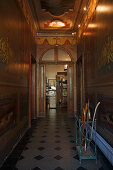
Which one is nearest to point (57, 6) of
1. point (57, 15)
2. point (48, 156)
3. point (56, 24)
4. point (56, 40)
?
point (57, 15)

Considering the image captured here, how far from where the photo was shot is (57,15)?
606 cm

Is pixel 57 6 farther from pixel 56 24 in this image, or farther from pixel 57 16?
pixel 56 24

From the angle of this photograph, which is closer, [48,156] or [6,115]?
[6,115]

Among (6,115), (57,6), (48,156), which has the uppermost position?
(57,6)

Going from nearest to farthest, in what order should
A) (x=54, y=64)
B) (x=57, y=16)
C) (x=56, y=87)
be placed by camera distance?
(x=57, y=16)
(x=54, y=64)
(x=56, y=87)

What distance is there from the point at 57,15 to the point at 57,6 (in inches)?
28.3

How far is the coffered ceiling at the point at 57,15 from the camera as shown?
5188 millimetres

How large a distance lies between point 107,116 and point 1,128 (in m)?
2.17

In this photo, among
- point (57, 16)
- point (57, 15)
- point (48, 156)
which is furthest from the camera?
point (57, 16)

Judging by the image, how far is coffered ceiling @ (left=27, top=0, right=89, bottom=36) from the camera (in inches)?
→ 204

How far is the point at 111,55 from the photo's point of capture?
282cm

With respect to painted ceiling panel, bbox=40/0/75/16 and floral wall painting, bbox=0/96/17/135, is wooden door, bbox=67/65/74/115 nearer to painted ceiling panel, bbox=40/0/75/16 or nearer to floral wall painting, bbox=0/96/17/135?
painted ceiling panel, bbox=40/0/75/16

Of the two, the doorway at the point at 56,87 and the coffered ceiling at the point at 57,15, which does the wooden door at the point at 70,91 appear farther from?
the doorway at the point at 56,87

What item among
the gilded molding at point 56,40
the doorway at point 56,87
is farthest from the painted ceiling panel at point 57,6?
the doorway at point 56,87
